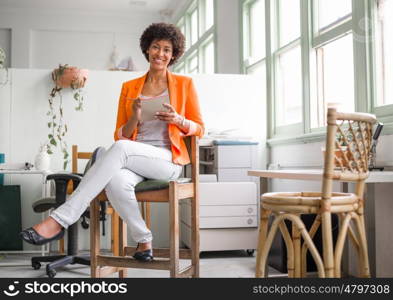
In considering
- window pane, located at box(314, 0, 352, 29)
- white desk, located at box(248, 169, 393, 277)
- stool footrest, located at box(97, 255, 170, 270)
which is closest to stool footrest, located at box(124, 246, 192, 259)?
stool footrest, located at box(97, 255, 170, 270)


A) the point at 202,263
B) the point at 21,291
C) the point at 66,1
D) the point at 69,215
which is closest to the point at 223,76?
the point at 202,263

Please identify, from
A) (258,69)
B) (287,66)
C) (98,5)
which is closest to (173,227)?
(287,66)

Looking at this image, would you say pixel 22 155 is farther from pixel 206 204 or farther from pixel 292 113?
pixel 292 113

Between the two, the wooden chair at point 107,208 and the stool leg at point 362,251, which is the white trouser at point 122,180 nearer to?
the stool leg at point 362,251

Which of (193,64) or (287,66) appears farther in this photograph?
(193,64)

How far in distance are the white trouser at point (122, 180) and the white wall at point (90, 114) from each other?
71.7 inches

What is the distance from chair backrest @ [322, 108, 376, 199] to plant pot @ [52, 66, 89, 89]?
104 inches

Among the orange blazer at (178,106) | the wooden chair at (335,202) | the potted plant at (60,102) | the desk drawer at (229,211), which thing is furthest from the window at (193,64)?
the wooden chair at (335,202)

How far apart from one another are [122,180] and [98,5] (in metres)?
6.55

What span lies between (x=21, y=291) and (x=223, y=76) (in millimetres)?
2813

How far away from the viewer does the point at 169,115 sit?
2.42m

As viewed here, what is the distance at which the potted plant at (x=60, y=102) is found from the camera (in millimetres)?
4004

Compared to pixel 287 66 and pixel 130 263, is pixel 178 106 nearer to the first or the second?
pixel 130 263

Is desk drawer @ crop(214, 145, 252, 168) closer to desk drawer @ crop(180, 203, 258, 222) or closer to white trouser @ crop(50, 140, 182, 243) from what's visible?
desk drawer @ crop(180, 203, 258, 222)
